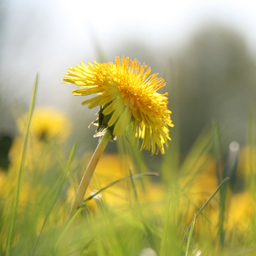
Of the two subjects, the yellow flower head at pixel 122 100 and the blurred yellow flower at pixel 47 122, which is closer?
the yellow flower head at pixel 122 100

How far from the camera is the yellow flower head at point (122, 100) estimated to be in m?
0.94

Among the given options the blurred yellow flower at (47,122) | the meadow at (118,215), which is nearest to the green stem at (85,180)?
the meadow at (118,215)

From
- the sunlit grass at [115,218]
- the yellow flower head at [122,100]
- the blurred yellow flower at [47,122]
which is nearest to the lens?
the sunlit grass at [115,218]

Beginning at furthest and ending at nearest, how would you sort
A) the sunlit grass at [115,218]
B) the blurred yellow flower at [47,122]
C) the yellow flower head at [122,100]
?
the blurred yellow flower at [47,122]
the yellow flower head at [122,100]
the sunlit grass at [115,218]

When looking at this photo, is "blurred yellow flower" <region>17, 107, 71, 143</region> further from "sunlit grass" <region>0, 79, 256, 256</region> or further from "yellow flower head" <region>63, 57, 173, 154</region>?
"sunlit grass" <region>0, 79, 256, 256</region>

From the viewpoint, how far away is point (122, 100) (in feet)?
3.18

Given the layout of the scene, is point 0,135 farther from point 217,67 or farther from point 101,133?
point 217,67

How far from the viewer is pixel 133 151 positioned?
89cm

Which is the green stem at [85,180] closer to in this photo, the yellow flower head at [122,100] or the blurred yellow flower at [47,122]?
the yellow flower head at [122,100]

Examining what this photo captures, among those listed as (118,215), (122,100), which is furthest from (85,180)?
(122,100)

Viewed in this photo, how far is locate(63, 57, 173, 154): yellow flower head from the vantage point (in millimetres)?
942

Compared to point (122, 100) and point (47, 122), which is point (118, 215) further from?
point (47, 122)

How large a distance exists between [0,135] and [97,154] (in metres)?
0.99

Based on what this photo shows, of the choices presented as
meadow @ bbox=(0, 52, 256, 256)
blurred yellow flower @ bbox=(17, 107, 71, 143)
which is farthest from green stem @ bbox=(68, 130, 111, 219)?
blurred yellow flower @ bbox=(17, 107, 71, 143)
